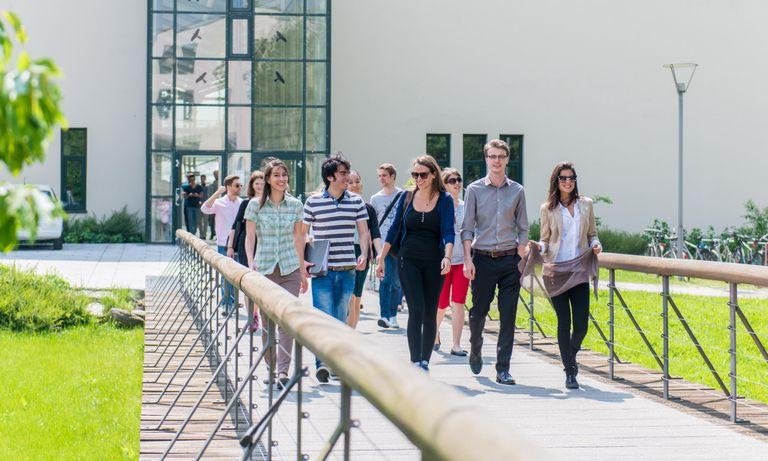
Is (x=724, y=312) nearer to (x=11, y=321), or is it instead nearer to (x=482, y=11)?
(x=11, y=321)

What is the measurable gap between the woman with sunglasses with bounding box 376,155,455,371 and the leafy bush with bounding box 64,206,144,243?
2695 cm

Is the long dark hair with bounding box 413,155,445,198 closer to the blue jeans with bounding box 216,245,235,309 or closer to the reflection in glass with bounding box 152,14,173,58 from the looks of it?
the blue jeans with bounding box 216,245,235,309

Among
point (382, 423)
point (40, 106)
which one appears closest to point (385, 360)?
point (382, 423)

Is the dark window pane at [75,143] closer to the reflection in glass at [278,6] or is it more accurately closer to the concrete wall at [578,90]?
the reflection in glass at [278,6]

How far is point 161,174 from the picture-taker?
36.4 meters

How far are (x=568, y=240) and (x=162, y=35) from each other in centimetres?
2788

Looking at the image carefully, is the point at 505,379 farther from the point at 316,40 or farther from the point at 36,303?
the point at 316,40

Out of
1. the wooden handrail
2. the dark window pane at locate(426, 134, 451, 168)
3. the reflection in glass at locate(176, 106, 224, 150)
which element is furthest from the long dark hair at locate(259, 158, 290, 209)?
the dark window pane at locate(426, 134, 451, 168)

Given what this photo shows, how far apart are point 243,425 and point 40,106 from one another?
18.4ft

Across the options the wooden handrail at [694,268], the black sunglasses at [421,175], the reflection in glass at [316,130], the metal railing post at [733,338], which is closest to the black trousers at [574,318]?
the wooden handrail at [694,268]

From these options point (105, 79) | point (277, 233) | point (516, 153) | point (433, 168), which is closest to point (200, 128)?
point (105, 79)

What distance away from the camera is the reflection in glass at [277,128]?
36500 millimetres

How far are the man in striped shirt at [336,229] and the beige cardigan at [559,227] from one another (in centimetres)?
150

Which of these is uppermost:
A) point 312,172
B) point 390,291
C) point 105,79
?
point 105,79
